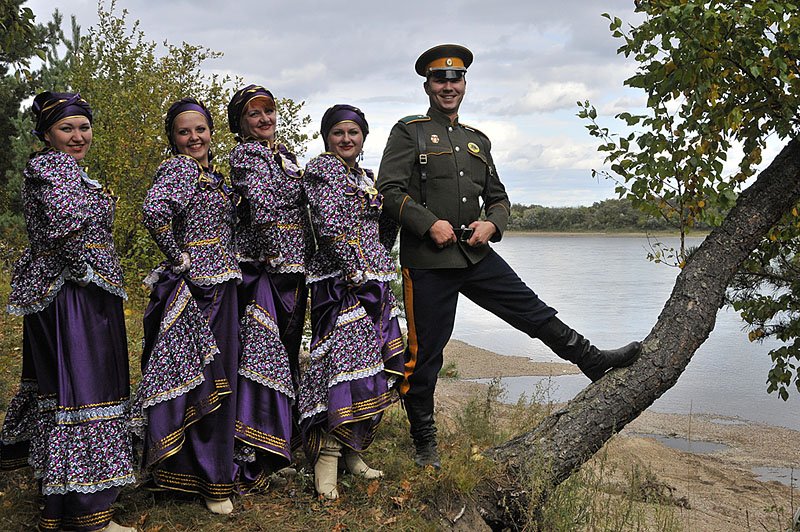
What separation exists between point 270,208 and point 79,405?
127 cm

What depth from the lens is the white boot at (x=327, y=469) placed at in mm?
4121

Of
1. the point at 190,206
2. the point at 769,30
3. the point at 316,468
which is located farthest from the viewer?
the point at 769,30

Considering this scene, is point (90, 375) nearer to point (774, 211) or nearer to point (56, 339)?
point (56, 339)

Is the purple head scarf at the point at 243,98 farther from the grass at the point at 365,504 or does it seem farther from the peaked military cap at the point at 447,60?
the grass at the point at 365,504

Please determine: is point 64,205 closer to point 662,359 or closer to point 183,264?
point 183,264

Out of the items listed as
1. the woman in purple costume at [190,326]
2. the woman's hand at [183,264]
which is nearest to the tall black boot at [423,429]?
the woman in purple costume at [190,326]

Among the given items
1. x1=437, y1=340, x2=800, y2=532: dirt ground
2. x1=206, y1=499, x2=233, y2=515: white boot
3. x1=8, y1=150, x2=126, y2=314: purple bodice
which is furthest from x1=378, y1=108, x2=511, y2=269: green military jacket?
x1=437, y1=340, x2=800, y2=532: dirt ground

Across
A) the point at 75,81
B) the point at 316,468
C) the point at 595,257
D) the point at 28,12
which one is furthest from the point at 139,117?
the point at 595,257

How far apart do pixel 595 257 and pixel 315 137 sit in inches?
1468

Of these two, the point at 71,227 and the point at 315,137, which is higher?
the point at 315,137

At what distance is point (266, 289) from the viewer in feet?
13.5

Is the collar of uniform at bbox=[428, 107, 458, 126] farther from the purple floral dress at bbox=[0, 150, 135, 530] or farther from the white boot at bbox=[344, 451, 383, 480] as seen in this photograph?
the white boot at bbox=[344, 451, 383, 480]

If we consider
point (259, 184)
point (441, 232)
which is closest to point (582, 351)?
point (441, 232)

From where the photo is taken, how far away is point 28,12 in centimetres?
434
